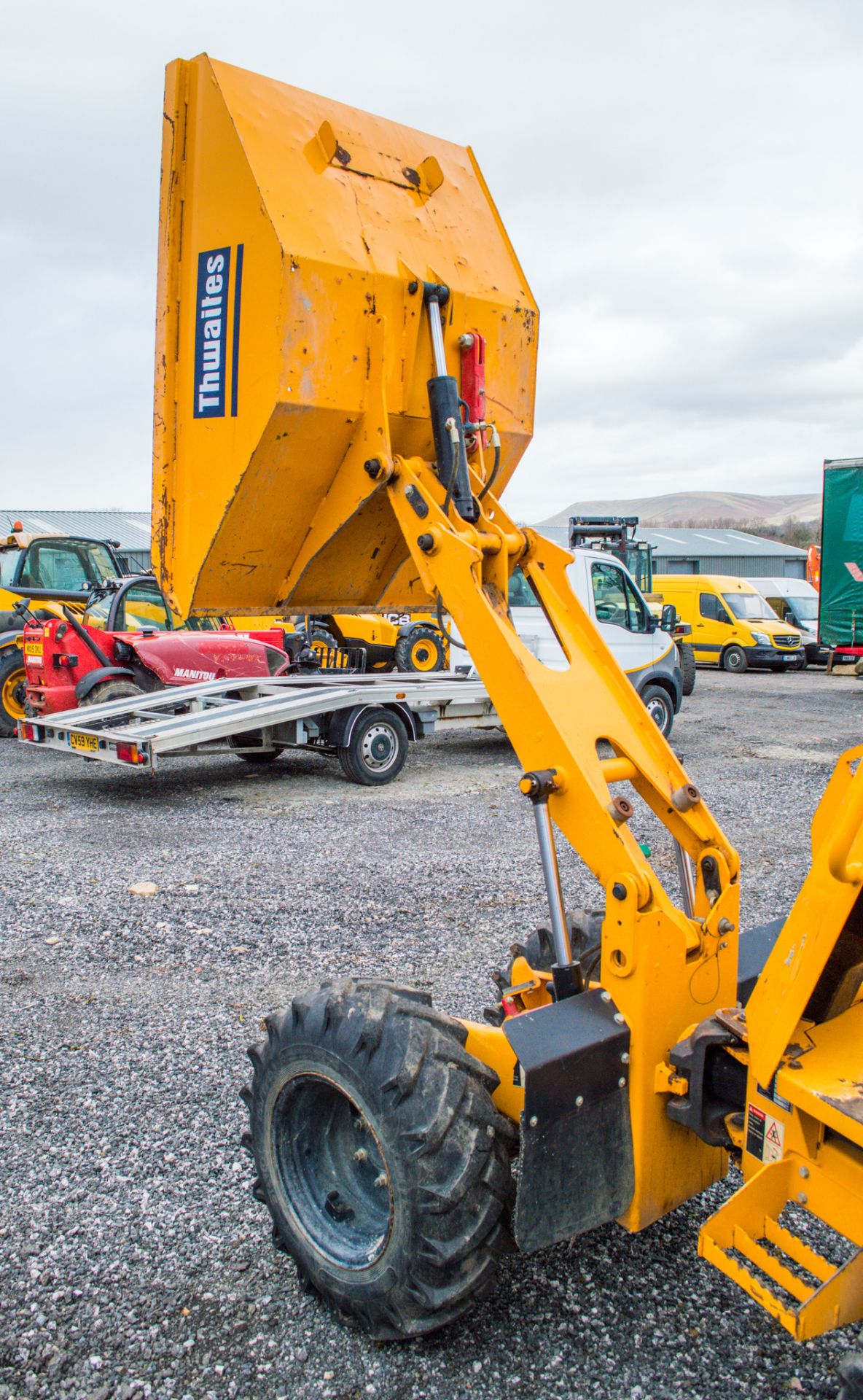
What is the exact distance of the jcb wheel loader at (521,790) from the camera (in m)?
2.20

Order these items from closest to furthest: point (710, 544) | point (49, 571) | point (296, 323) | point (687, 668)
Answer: point (296, 323) < point (49, 571) < point (687, 668) < point (710, 544)

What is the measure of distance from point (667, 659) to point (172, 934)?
7823 mm

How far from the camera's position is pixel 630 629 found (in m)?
11.4

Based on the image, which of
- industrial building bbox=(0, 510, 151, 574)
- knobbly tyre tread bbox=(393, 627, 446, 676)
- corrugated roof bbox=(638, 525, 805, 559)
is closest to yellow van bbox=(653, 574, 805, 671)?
knobbly tyre tread bbox=(393, 627, 446, 676)

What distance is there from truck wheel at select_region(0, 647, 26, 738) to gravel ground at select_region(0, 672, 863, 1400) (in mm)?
3370

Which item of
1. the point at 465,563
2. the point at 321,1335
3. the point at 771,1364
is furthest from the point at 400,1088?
the point at 465,563

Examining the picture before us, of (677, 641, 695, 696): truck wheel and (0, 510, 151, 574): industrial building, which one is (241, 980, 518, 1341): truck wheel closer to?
(677, 641, 695, 696): truck wheel

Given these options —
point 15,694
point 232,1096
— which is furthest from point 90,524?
point 232,1096

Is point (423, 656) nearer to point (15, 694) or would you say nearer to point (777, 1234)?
point (15, 694)

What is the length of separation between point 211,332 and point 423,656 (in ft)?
33.0

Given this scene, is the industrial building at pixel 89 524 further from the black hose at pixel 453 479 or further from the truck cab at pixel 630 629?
the black hose at pixel 453 479

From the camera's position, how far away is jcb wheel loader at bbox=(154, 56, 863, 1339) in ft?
7.22

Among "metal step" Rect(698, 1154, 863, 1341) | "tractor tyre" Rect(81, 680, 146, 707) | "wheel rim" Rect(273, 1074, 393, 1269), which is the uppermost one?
"tractor tyre" Rect(81, 680, 146, 707)

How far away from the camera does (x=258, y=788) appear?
932 cm
